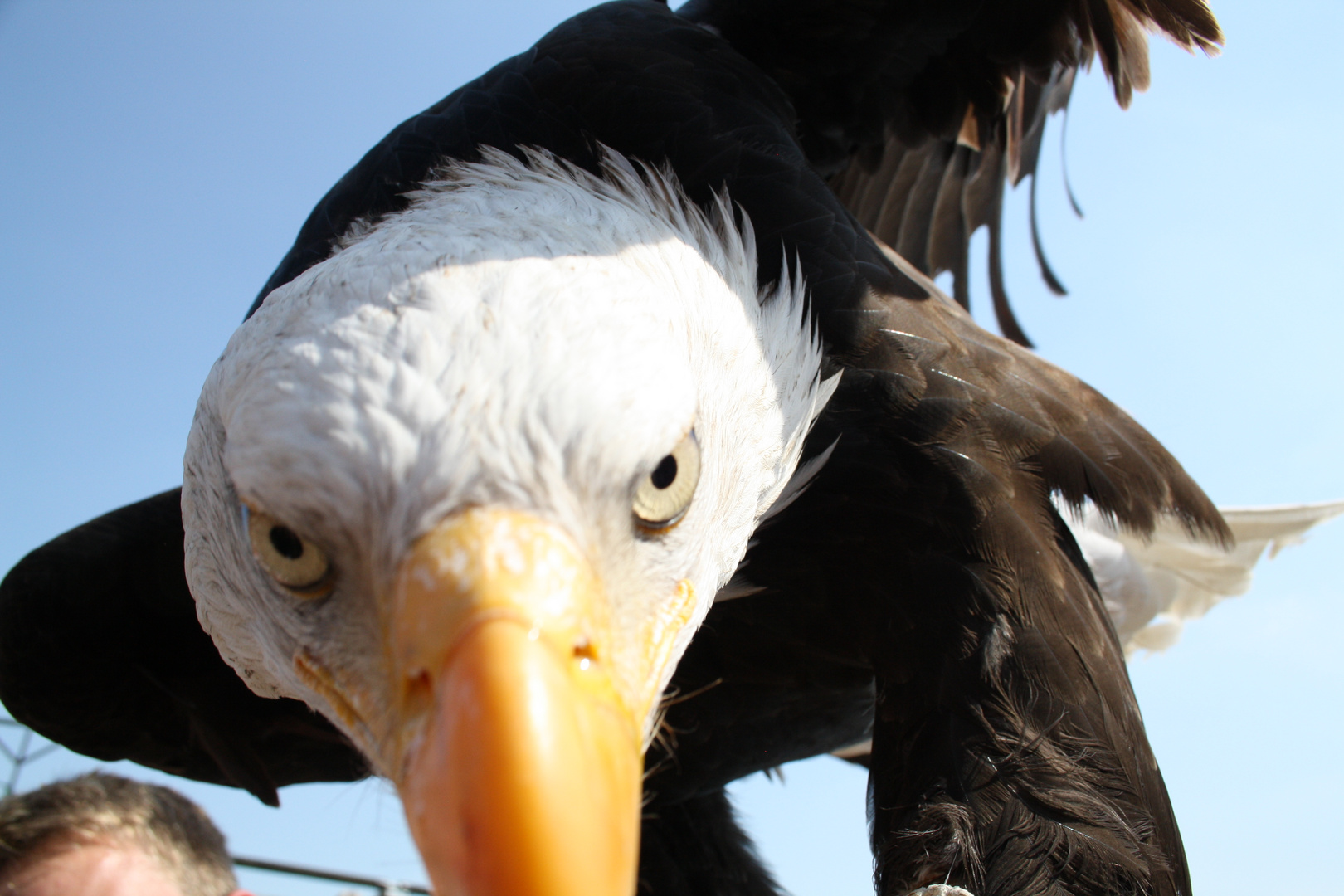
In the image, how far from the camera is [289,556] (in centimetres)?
150

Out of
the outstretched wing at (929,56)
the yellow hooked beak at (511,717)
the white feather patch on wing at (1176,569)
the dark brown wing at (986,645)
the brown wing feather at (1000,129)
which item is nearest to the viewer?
the yellow hooked beak at (511,717)

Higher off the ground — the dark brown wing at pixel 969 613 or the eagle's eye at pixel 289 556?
the eagle's eye at pixel 289 556

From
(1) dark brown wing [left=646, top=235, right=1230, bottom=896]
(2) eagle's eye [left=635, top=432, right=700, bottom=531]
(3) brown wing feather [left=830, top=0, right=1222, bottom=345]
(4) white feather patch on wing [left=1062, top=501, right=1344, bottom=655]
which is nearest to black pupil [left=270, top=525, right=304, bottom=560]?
(2) eagle's eye [left=635, top=432, right=700, bottom=531]

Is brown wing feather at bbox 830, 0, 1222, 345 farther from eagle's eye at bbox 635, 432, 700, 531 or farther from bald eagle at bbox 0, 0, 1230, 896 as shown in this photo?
eagle's eye at bbox 635, 432, 700, 531

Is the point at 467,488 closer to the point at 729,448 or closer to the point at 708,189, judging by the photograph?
the point at 729,448

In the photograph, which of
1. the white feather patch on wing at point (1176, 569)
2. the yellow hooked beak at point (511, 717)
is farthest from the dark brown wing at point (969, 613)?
the white feather patch on wing at point (1176, 569)

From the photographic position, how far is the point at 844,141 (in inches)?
143

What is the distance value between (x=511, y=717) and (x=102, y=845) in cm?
242

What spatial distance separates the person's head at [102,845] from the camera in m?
2.83

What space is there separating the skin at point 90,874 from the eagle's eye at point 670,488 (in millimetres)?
2297

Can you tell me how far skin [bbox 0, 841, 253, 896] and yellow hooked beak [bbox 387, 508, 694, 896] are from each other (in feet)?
6.83

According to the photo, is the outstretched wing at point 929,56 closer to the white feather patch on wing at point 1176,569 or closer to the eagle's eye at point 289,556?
the white feather patch on wing at point 1176,569

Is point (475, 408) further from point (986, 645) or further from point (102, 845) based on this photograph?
Result: point (102, 845)

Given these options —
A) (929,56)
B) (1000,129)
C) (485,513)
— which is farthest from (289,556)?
(1000,129)
